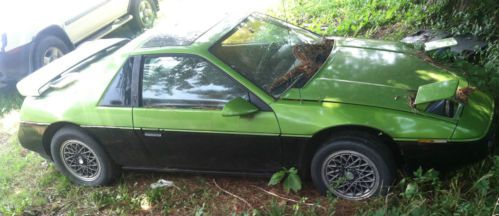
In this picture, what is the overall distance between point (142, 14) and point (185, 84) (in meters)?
5.69

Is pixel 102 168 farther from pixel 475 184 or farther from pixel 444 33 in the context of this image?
pixel 444 33

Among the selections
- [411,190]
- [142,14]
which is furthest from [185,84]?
[142,14]

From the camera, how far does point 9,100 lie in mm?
7277

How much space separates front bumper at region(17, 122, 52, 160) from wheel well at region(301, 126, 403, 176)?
2497 millimetres

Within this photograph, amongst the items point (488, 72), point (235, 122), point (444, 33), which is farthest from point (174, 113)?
point (444, 33)

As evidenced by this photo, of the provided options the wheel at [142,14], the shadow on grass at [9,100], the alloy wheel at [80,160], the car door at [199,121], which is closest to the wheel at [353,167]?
the car door at [199,121]

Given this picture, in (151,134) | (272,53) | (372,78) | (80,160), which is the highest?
(272,53)

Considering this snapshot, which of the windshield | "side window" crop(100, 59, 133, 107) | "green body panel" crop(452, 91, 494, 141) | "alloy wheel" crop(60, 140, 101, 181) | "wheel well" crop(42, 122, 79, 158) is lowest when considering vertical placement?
"alloy wheel" crop(60, 140, 101, 181)

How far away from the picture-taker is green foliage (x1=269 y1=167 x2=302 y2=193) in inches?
150

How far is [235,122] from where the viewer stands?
12.6 feet

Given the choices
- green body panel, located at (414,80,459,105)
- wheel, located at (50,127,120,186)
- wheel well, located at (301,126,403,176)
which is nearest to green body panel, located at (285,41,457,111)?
green body panel, located at (414,80,459,105)

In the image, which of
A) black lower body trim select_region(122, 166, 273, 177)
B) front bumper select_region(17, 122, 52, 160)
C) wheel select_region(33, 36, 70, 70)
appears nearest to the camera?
black lower body trim select_region(122, 166, 273, 177)

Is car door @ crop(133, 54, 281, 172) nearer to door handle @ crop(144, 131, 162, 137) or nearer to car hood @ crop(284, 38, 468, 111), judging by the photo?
door handle @ crop(144, 131, 162, 137)

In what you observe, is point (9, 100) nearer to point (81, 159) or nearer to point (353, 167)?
point (81, 159)
